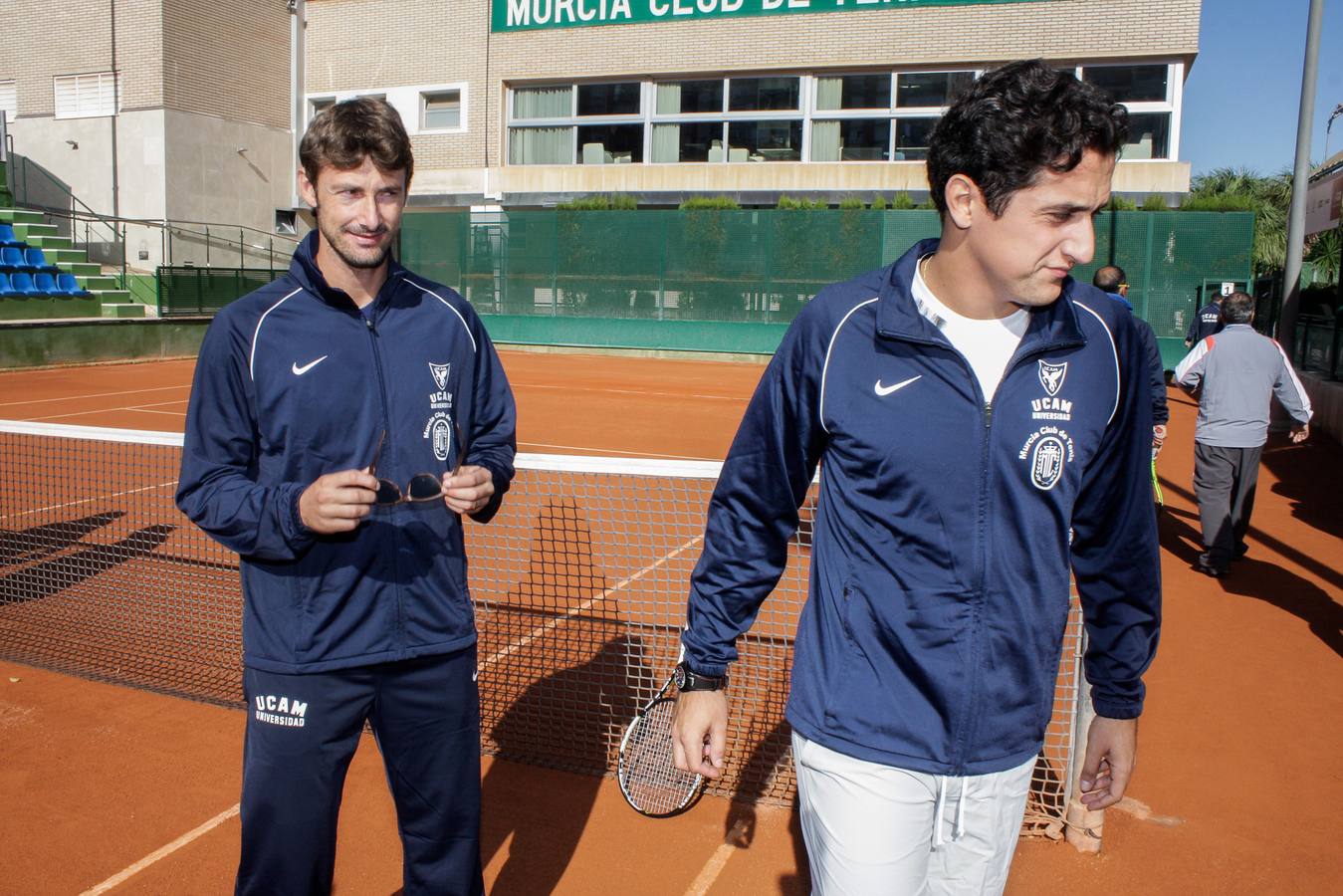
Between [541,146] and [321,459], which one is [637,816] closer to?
[321,459]

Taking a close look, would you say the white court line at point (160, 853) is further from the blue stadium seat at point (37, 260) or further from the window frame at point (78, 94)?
the window frame at point (78, 94)

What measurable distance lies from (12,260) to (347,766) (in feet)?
84.5

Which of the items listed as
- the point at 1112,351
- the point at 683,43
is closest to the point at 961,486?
the point at 1112,351

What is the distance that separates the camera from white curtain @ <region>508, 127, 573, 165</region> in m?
31.7

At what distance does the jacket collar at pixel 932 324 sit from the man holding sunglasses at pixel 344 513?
1126mm

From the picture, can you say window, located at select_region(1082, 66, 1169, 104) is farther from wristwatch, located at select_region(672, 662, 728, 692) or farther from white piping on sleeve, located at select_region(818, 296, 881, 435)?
wristwatch, located at select_region(672, 662, 728, 692)

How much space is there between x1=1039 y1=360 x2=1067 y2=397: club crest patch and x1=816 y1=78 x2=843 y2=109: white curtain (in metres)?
28.8

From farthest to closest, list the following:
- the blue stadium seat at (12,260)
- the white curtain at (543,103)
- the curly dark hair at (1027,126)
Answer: the white curtain at (543,103) → the blue stadium seat at (12,260) → the curly dark hair at (1027,126)

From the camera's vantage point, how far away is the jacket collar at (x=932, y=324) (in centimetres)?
202

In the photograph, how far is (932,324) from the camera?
6.74 ft

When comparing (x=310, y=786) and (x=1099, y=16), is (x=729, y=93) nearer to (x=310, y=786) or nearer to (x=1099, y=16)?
(x=1099, y=16)

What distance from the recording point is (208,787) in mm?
4332

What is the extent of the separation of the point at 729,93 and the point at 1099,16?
996cm

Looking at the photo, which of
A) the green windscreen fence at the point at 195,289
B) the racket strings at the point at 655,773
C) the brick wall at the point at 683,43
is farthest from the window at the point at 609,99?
the racket strings at the point at 655,773
